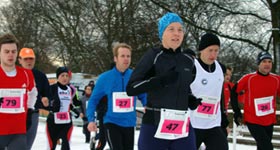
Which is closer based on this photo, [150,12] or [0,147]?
[0,147]

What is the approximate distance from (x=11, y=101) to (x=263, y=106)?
376 centimetres

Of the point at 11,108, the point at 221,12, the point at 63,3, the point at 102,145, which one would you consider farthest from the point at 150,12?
the point at 11,108

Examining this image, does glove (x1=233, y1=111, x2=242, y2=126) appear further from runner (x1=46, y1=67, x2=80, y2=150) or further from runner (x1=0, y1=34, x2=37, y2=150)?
runner (x1=0, y1=34, x2=37, y2=150)

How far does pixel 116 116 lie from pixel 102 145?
2.85 metres

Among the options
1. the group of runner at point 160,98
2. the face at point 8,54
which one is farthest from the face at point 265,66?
the face at point 8,54

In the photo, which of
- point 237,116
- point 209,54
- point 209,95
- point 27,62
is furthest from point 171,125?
point 27,62

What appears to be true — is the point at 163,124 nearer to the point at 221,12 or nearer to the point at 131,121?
the point at 131,121

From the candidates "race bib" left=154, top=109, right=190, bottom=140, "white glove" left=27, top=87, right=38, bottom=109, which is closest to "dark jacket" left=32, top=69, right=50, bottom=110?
"white glove" left=27, top=87, right=38, bottom=109

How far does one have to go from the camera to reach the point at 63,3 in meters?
28.4

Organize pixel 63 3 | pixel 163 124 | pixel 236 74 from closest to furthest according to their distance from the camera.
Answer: pixel 163 124 < pixel 236 74 < pixel 63 3

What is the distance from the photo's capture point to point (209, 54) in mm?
5008

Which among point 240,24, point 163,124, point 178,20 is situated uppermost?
point 240,24

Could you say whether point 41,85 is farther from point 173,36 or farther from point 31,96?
point 173,36

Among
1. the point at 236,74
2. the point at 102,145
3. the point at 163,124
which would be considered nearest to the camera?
the point at 163,124
